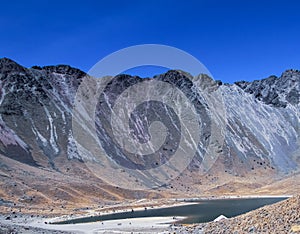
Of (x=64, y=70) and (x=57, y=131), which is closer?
(x=57, y=131)

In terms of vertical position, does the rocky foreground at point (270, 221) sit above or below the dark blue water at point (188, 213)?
above

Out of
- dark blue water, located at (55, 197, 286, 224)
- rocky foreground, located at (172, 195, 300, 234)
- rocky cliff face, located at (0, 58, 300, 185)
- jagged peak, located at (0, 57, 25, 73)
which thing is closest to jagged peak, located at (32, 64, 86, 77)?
rocky cliff face, located at (0, 58, 300, 185)

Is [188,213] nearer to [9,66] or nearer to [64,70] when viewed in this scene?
[9,66]

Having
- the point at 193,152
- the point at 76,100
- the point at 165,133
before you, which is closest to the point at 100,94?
the point at 76,100

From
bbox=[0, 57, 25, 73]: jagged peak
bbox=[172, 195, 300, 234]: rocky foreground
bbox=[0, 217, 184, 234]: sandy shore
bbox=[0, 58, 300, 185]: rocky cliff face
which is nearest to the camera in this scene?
bbox=[172, 195, 300, 234]: rocky foreground

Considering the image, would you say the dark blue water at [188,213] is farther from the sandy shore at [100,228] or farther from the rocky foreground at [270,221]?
the rocky foreground at [270,221]

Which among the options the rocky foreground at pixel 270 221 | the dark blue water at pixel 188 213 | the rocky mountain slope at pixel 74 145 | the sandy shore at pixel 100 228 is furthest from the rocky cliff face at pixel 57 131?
the rocky foreground at pixel 270 221

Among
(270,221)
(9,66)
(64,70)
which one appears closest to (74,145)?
(9,66)

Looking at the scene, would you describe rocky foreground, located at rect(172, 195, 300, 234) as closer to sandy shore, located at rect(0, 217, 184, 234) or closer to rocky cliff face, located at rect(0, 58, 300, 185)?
sandy shore, located at rect(0, 217, 184, 234)
